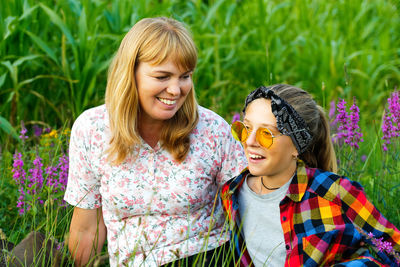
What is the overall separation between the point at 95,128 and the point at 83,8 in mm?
1789

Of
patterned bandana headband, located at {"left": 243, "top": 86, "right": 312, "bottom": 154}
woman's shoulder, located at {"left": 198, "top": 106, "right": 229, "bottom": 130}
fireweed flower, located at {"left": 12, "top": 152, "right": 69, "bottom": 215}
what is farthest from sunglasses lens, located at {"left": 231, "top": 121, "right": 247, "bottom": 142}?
fireweed flower, located at {"left": 12, "top": 152, "right": 69, "bottom": 215}

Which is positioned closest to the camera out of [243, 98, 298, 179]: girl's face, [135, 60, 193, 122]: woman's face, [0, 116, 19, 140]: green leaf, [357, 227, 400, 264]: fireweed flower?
[357, 227, 400, 264]: fireweed flower

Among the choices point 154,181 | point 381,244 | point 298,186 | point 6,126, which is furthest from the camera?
point 6,126

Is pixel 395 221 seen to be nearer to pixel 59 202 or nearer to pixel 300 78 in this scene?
pixel 59 202

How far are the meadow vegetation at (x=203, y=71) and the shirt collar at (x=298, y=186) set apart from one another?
1.47 ft

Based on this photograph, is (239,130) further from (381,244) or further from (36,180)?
(36,180)

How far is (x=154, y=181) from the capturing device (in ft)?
8.04

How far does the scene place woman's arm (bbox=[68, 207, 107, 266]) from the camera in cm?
258

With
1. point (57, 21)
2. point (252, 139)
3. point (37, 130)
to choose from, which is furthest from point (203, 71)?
point (252, 139)

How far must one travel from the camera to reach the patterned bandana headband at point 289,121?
2145 millimetres

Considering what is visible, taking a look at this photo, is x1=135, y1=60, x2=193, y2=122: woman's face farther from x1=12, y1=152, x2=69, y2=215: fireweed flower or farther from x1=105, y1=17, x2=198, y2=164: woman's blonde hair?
x1=12, y1=152, x2=69, y2=215: fireweed flower

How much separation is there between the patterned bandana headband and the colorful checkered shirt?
0.16 m

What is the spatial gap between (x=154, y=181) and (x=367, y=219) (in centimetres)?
98

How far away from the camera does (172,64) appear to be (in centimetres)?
227
